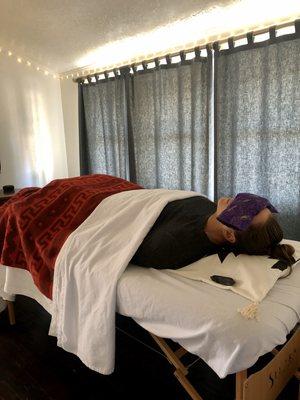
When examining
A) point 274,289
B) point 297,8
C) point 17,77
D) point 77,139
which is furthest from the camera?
point 77,139

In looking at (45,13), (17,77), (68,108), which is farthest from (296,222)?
(17,77)

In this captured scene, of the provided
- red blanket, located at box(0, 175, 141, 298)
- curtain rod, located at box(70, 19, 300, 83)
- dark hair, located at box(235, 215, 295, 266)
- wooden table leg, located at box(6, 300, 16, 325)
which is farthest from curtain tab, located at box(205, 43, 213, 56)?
wooden table leg, located at box(6, 300, 16, 325)

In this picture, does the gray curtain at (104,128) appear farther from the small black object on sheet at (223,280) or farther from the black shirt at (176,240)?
the small black object on sheet at (223,280)

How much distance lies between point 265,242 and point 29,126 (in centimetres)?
274

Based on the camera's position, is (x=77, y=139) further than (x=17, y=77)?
Yes

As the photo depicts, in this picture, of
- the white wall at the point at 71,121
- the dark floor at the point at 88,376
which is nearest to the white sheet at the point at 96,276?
the dark floor at the point at 88,376

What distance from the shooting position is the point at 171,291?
95 cm

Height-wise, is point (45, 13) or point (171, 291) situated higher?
point (45, 13)

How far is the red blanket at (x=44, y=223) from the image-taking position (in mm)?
1270

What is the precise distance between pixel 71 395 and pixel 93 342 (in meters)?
0.39

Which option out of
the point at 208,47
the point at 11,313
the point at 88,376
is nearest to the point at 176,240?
the point at 88,376

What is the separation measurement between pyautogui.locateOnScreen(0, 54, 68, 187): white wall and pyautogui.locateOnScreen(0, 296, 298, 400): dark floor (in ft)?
6.13

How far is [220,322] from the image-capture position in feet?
2.64

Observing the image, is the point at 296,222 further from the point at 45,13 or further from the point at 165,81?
the point at 45,13
